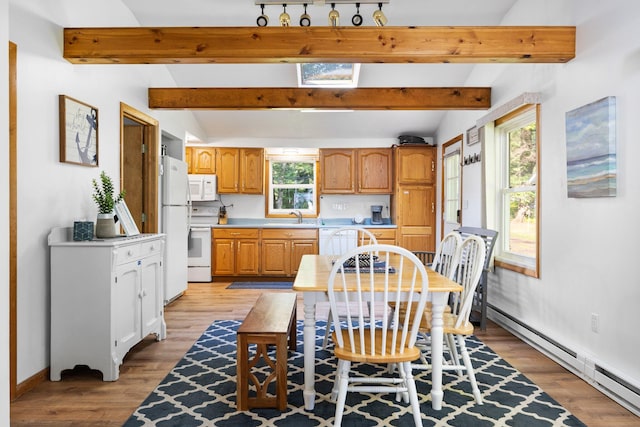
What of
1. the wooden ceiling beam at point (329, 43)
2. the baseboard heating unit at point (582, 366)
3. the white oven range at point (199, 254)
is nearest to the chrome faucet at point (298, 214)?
the white oven range at point (199, 254)

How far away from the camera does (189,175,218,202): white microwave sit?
661 centimetres

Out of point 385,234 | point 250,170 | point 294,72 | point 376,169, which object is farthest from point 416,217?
point 294,72

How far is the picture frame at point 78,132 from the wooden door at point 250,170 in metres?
3.37

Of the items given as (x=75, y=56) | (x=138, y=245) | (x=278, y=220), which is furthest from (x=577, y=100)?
(x=278, y=220)

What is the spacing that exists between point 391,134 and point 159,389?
16.6ft

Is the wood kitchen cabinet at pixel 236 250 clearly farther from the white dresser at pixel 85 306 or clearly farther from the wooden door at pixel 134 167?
the white dresser at pixel 85 306

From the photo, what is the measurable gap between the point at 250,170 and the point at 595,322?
5.05m

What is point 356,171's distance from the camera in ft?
22.2

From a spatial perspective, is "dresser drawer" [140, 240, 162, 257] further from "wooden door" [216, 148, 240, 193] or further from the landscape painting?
"wooden door" [216, 148, 240, 193]

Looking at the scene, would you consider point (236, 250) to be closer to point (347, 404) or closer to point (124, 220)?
point (124, 220)

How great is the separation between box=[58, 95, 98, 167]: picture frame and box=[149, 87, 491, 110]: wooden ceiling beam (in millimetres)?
1201

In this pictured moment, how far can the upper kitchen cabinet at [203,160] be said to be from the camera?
6750 mm

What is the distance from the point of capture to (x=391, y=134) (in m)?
6.72
